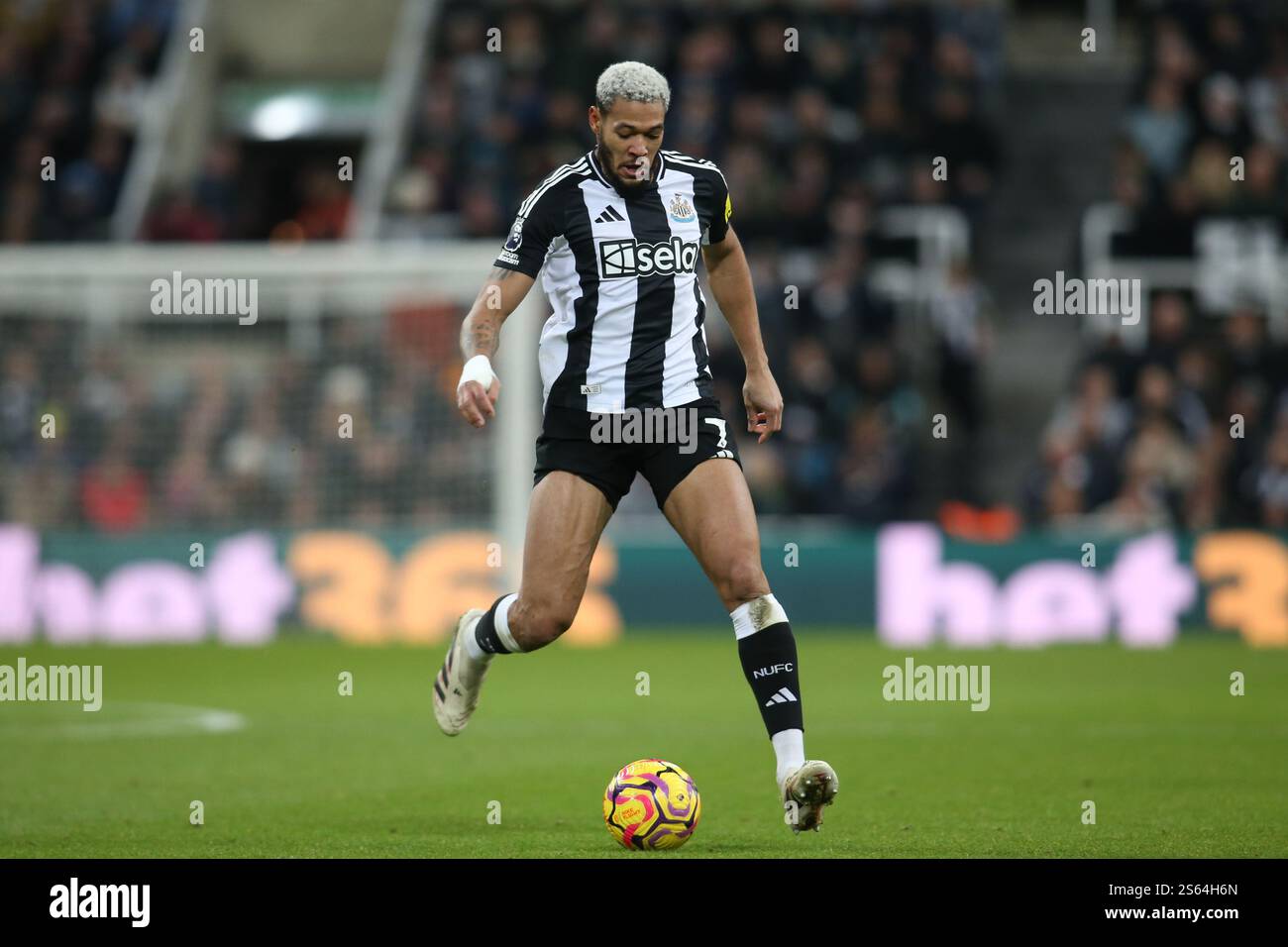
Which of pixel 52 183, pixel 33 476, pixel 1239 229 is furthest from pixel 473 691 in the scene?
pixel 52 183

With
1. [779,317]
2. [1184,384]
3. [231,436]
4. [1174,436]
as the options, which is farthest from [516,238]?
[1184,384]

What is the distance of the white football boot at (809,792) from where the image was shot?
6.62m

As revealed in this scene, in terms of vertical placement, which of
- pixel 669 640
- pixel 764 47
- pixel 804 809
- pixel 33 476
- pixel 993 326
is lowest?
pixel 804 809

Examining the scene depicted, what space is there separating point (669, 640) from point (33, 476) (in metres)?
5.44

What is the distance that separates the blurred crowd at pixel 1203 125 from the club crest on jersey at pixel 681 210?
39.0ft

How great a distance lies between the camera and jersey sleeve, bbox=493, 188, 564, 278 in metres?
7.43

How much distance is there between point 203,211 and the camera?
20.6 metres

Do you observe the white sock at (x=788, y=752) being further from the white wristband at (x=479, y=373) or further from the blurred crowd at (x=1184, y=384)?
the blurred crowd at (x=1184, y=384)

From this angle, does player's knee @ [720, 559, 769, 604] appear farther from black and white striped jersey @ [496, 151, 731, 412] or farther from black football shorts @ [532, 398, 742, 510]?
black and white striped jersey @ [496, 151, 731, 412]

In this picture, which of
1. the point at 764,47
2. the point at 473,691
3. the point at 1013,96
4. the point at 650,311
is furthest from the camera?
the point at 1013,96

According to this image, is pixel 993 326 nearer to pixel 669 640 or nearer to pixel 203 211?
pixel 669 640

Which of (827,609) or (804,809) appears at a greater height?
(827,609)

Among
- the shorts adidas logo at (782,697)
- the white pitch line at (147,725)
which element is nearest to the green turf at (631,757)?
the white pitch line at (147,725)

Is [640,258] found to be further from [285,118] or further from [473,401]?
[285,118]
